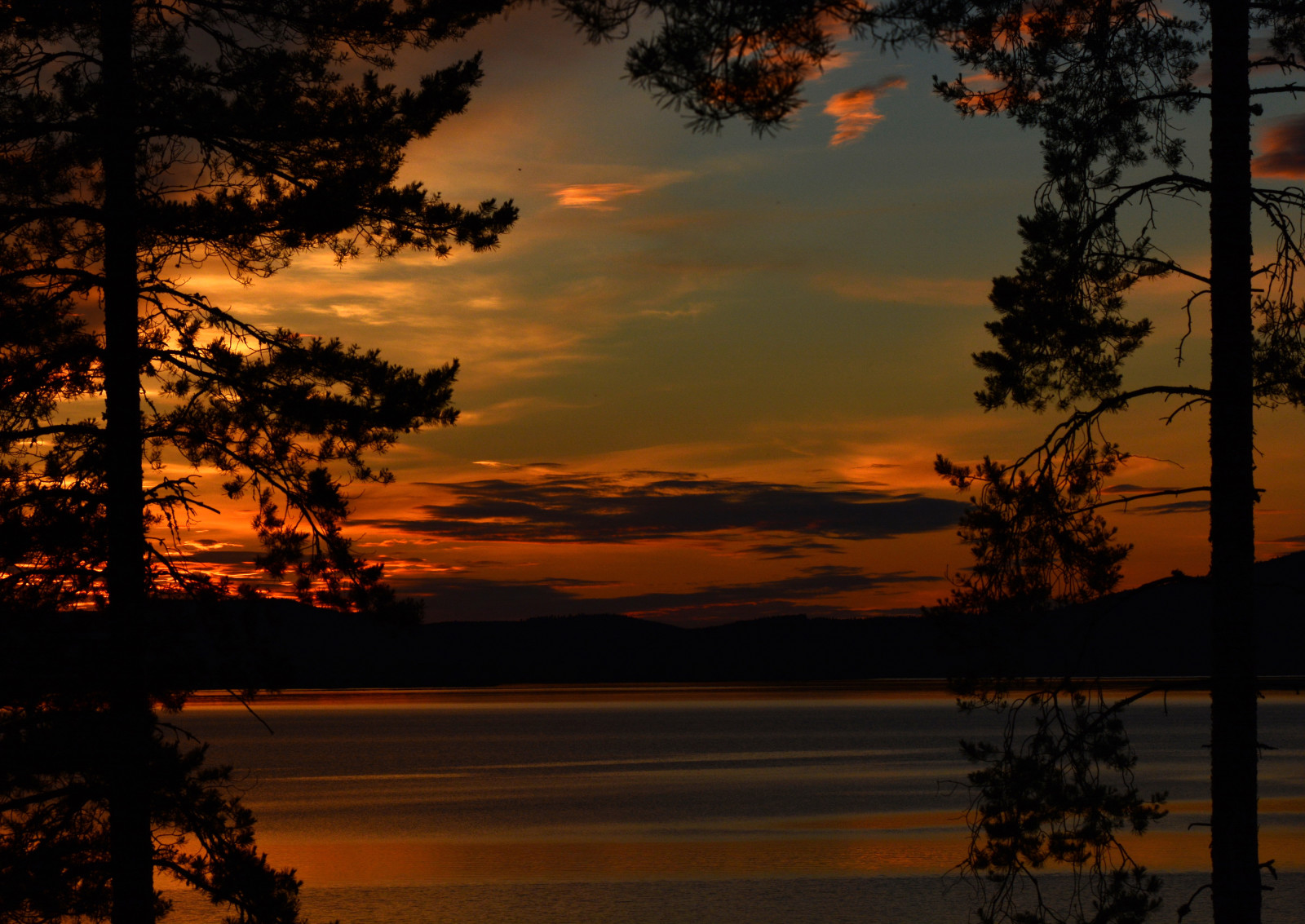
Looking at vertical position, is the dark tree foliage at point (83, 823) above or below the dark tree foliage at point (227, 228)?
below

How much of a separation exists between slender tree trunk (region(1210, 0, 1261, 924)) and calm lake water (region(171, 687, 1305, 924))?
43.2ft

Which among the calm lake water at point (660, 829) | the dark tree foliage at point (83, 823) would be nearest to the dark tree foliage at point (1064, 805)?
the dark tree foliage at point (83, 823)

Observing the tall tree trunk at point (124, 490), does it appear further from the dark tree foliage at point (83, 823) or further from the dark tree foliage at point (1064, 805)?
the dark tree foliage at point (1064, 805)

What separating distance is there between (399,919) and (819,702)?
183586 millimetres

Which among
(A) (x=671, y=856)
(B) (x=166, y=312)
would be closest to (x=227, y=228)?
(B) (x=166, y=312)

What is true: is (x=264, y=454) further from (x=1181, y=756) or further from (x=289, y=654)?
(x=1181, y=756)

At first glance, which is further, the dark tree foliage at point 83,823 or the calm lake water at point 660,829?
the calm lake water at point 660,829

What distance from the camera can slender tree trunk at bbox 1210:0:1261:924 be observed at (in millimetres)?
9016

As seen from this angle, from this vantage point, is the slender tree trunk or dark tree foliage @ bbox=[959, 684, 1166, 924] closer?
the slender tree trunk

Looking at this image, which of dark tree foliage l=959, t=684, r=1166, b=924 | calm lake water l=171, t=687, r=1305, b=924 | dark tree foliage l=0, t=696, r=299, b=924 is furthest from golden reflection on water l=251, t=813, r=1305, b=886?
dark tree foliage l=959, t=684, r=1166, b=924

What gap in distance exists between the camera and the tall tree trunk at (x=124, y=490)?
391 inches

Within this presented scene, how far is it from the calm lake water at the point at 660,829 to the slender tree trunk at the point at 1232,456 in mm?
13170

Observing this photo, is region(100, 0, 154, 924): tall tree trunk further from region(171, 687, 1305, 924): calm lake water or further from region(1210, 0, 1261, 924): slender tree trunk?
region(171, 687, 1305, 924): calm lake water

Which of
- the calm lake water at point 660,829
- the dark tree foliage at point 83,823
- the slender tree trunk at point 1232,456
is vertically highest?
the slender tree trunk at point 1232,456
